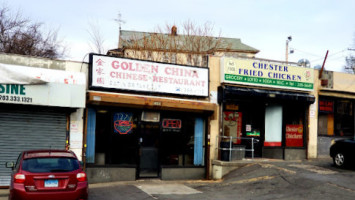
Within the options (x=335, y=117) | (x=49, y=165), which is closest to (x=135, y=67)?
(x=49, y=165)

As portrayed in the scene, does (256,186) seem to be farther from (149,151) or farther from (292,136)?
(292,136)

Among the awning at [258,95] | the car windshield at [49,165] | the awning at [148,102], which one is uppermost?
the awning at [258,95]

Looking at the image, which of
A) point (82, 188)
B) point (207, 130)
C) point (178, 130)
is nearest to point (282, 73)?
point (207, 130)

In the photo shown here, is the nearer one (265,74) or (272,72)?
(265,74)

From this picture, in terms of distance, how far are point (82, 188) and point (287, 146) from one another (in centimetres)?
1181

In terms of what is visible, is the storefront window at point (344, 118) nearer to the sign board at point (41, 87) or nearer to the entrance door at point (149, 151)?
the entrance door at point (149, 151)

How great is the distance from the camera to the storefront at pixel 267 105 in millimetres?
15922

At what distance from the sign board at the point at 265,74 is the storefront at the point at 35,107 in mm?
6521

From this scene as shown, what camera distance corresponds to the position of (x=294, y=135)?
17.7 meters

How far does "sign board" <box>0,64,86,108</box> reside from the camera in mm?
11414

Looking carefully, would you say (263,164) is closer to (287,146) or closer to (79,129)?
(287,146)

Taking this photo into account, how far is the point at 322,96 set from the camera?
60.1 feet

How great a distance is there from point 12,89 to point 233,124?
9.78 meters

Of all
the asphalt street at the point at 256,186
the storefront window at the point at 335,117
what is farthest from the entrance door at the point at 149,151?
the storefront window at the point at 335,117
